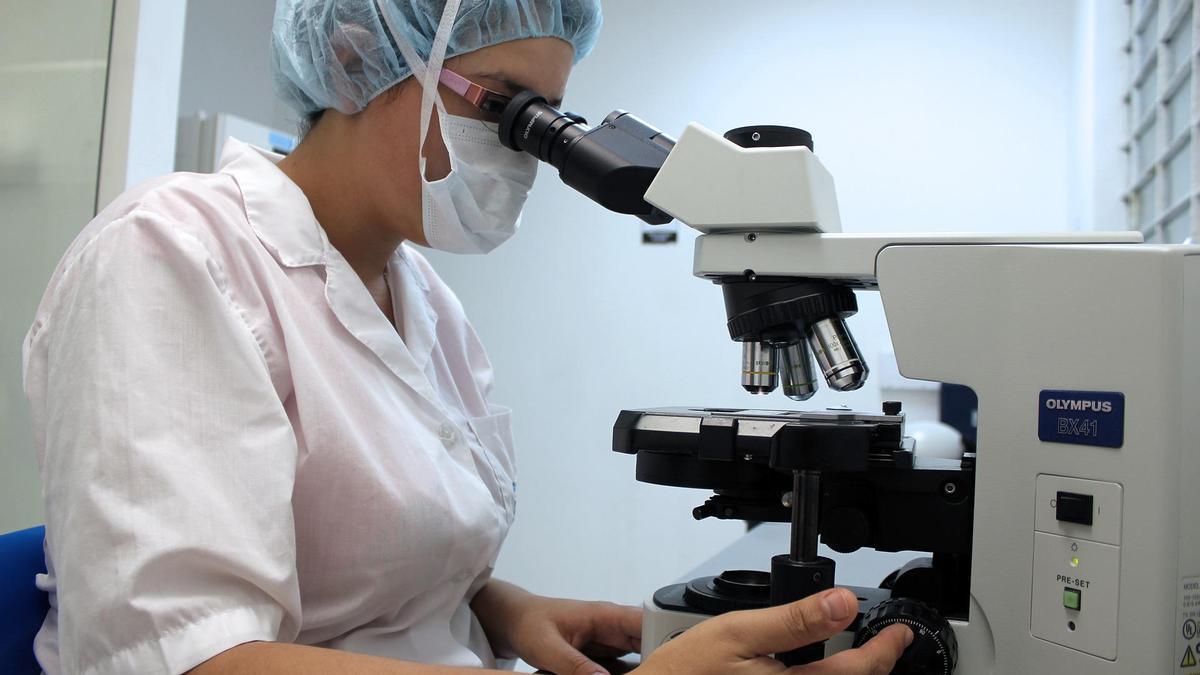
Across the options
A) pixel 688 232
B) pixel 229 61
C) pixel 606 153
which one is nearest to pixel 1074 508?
pixel 606 153

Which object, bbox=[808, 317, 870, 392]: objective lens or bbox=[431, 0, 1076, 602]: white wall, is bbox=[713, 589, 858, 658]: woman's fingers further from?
bbox=[431, 0, 1076, 602]: white wall

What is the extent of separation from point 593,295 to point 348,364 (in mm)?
2498

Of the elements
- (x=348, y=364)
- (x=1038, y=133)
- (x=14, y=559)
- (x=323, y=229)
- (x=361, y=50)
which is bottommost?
(x=14, y=559)

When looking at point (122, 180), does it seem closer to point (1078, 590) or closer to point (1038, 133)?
point (1078, 590)

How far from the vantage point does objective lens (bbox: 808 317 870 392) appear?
2.31ft

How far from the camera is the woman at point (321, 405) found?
64cm

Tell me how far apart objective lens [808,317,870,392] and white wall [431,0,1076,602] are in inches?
87.8

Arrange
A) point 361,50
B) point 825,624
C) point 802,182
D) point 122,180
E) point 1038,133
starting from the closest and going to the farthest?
point 825,624
point 802,182
point 361,50
point 122,180
point 1038,133

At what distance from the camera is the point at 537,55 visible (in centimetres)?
99

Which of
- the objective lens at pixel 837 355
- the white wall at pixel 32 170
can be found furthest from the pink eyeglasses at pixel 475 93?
the white wall at pixel 32 170

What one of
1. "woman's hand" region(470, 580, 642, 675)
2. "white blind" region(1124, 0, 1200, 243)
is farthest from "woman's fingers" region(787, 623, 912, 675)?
"white blind" region(1124, 0, 1200, 243)

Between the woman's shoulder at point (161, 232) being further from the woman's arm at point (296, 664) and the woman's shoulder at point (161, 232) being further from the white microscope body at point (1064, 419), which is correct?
the white microscope body at point (1064, 419)

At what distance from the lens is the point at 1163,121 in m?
1.98

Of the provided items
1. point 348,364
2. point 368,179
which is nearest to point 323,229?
point 368,179
